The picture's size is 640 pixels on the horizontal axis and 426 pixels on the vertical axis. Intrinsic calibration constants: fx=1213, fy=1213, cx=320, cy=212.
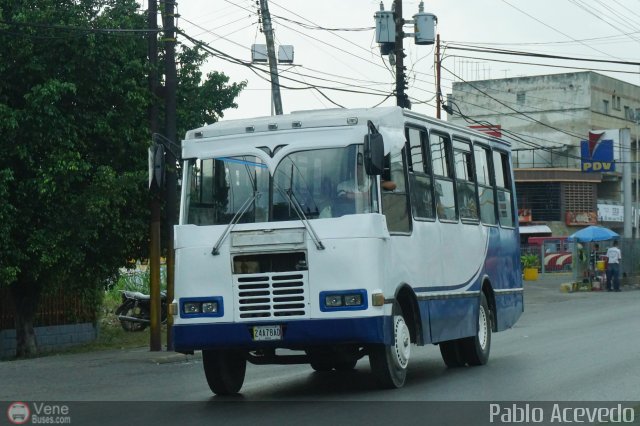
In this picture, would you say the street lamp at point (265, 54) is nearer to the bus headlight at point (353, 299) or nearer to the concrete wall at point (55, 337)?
the concrete wall at point (55, 337)

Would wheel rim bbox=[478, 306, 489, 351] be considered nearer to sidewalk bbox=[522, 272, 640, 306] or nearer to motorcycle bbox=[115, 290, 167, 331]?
motorcycle bbox=[115, 290, 167, 331]

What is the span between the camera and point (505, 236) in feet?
61.5

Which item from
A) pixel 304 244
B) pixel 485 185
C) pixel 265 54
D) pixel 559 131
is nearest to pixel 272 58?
pixel 265 54

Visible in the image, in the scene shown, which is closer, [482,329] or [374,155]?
[374,155]

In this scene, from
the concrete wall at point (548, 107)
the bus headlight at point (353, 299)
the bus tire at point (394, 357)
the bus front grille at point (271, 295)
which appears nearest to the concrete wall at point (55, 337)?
the bus front grille at point (271, 295)

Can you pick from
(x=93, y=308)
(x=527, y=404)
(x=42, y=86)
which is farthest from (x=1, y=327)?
(x=527, y=404)

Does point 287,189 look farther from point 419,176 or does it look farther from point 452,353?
point 452,353

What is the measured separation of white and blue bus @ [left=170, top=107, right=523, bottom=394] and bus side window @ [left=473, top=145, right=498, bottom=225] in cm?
276

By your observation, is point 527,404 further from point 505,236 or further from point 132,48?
point 132,48

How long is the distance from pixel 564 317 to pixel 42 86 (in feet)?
46.2

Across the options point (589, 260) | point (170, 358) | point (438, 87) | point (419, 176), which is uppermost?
point (438, 87)

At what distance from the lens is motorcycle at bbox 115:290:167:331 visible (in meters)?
29.2

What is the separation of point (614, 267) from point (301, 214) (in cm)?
3310

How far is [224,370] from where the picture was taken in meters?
14.0
